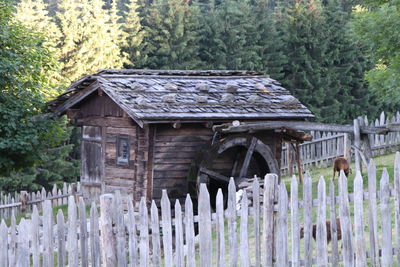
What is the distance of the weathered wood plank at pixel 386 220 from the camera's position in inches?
375

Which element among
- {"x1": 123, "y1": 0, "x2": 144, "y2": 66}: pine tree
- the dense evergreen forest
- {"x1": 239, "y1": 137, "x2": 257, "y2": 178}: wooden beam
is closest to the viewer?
{"x1": 239, "y1": 137, "x2": 257, "y2": 178}: wooden beam

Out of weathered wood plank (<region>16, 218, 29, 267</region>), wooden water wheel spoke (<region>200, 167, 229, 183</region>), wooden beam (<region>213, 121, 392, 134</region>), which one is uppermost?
wooden beam (<region>213, 121, 392, 134</region>)

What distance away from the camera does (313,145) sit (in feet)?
97.5

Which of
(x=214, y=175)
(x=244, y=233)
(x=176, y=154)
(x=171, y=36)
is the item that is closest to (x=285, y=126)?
(x=214, y=175)

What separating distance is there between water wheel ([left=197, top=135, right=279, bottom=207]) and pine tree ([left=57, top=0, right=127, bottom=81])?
2088cm

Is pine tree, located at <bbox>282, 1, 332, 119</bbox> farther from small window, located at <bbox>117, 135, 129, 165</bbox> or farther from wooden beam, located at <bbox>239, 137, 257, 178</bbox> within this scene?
small window, located at <bbox>117, 135, 129, 165</bbox>

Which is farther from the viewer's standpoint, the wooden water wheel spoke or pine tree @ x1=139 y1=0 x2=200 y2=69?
pine tree @ x1=139 y1=0 x2=200 y2=69

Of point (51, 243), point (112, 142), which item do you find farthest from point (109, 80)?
point (51, 243)

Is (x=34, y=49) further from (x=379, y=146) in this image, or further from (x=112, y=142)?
(x=379, y=146)

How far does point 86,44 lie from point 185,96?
73.9ft

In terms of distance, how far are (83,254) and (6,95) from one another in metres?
10.4

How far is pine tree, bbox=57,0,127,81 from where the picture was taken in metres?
40.8

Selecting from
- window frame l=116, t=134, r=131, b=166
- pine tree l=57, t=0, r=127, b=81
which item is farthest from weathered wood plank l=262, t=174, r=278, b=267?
pine tree l=57, t=0, r=127, b=81

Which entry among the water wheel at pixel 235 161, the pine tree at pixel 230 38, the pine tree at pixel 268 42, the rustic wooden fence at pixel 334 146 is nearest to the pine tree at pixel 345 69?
the pine tree at pixel 268 42
